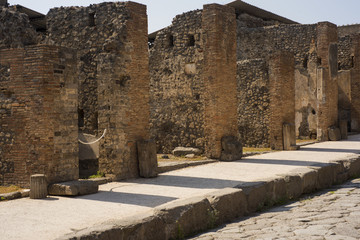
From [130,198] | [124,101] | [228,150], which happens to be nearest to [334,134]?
[228,150]

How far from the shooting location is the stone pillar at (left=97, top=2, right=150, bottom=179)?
341 inches

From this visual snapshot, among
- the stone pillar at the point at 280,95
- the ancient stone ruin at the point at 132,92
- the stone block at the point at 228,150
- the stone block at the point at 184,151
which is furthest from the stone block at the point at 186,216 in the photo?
the stone pillar at the point at 280,95

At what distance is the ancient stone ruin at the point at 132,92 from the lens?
7273 mm

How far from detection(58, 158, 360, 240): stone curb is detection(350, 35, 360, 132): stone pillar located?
43.3 feet

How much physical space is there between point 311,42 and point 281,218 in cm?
1576

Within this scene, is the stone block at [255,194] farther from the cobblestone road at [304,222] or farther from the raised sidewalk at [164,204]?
the cobblestone road at [304,222]

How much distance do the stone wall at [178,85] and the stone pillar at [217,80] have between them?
153 cm

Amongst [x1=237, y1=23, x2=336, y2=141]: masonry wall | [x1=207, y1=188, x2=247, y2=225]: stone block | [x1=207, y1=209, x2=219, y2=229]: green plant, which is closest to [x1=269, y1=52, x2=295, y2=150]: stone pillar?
[x1=237, y1=23, x2=336, y2=141]: masonry wall

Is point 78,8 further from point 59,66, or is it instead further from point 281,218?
point 281,218

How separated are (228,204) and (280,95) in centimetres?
872

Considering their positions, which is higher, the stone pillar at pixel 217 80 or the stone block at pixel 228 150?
the stone pillar at pixel 217 80

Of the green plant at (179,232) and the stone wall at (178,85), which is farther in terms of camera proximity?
the stone wall at (178,85)

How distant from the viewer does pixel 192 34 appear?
1338 cm

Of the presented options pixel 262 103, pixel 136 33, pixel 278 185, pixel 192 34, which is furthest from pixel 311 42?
pixel 278 185
